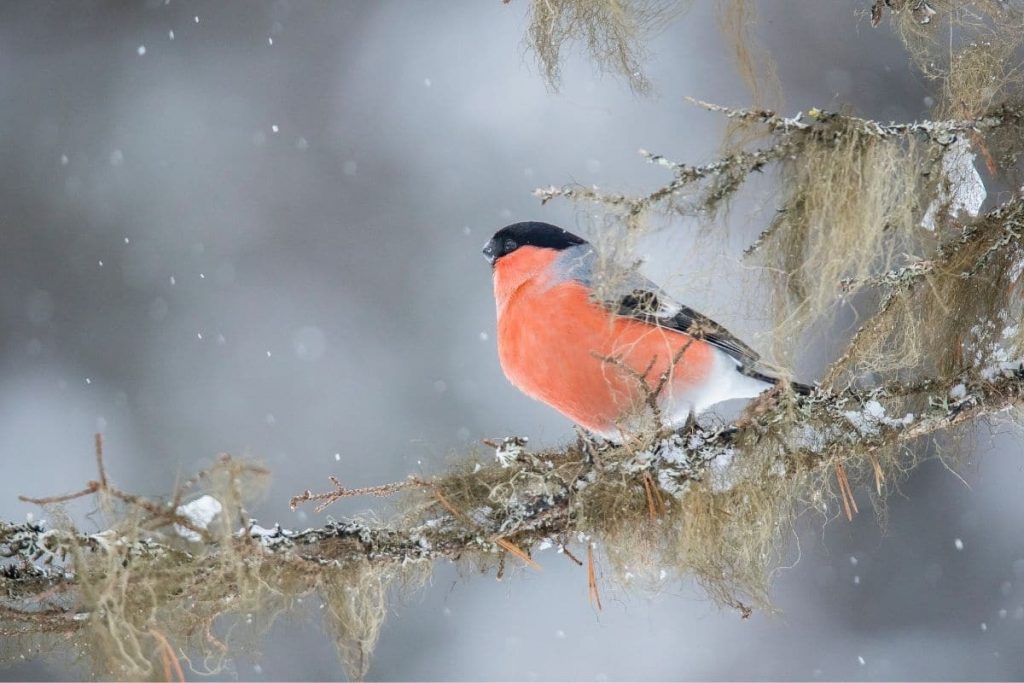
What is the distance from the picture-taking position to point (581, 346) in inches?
94.1

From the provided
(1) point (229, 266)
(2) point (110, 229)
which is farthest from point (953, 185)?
(2) point (110, 229)

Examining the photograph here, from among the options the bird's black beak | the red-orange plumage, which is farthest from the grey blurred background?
the red-orange plumage

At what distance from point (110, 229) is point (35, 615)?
4.84m

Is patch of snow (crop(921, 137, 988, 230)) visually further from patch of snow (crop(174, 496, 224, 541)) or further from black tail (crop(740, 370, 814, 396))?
patch of snow (crop(174, 496, 224, 541))

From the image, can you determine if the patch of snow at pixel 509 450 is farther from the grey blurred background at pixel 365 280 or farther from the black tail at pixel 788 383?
the grey blurred background at pixel 365 280

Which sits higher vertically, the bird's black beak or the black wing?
the bird's black beak

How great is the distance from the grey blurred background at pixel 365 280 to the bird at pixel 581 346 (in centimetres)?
199

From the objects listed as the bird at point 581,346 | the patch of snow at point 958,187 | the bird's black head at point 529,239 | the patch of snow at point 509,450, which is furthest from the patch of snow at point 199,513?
the bird's black head at point 529,239

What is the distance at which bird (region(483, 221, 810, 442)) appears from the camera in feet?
6.81

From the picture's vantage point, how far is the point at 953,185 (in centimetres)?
162

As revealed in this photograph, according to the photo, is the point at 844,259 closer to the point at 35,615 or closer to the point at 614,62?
the point at 614,62

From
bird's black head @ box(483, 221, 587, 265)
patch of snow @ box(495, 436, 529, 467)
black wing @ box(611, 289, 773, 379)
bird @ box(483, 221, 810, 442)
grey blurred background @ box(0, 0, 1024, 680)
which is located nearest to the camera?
black wing @ box(611, 289, 773, 379)

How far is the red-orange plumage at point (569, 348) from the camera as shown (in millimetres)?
2197

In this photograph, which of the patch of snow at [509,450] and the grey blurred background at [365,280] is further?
the grey blurred background at [365,280]
